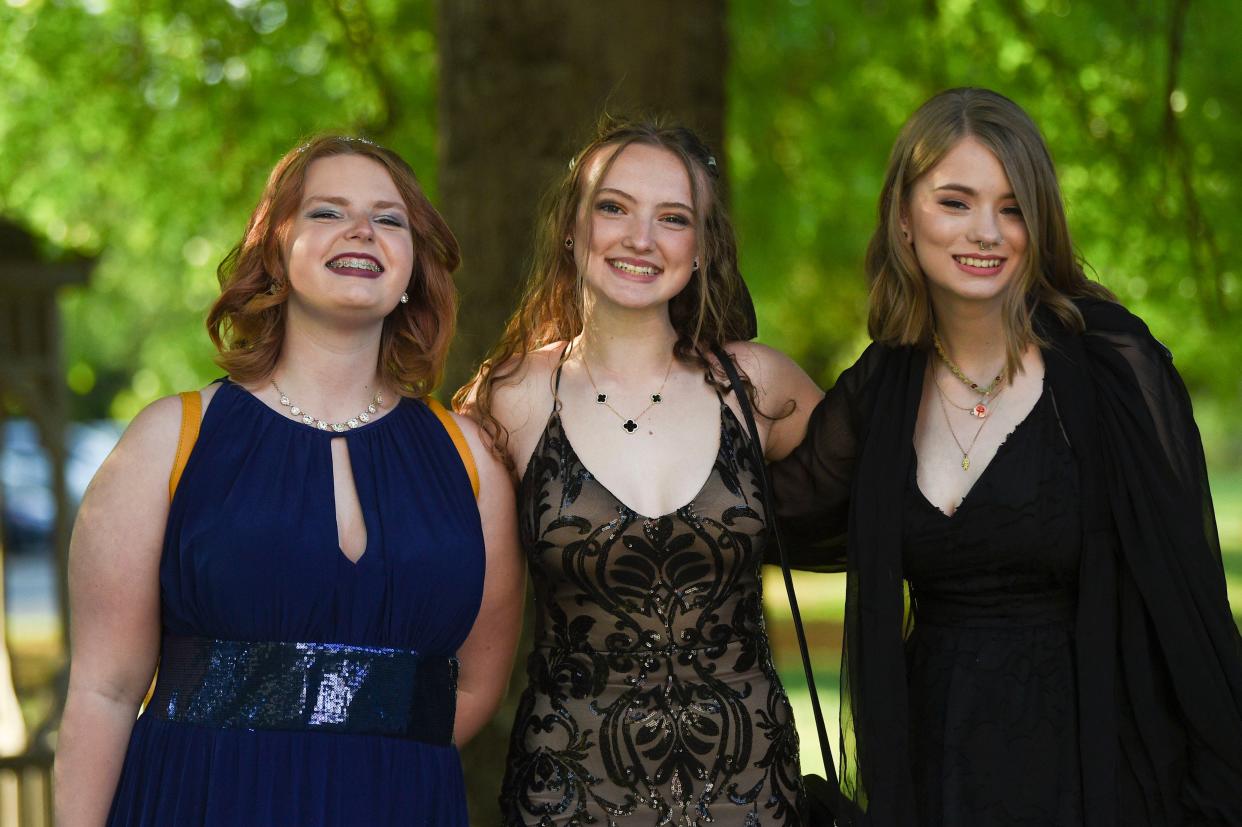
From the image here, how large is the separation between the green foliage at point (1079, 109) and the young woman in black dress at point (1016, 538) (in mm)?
2944

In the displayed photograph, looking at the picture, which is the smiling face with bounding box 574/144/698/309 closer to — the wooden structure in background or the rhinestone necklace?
the rhinestone necklace

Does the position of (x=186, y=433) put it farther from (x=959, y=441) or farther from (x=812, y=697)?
(x=959, y=441)

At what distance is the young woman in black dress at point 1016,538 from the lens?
331 centimetres

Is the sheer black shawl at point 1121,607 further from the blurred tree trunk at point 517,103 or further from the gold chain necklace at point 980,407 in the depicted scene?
the blurred tree trunk at point 517,103

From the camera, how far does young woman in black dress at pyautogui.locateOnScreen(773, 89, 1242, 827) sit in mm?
3307

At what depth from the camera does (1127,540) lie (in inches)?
130

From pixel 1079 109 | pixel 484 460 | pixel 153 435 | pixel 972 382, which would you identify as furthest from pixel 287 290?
pixel 1079 109

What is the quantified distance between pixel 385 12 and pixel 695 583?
547 centimetres

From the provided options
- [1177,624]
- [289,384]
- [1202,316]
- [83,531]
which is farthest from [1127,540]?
[1202,316]

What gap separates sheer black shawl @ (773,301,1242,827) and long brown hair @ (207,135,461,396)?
105cm

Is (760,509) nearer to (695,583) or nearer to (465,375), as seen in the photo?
(695,583)

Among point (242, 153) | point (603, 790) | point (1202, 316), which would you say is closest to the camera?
point (603, 790)

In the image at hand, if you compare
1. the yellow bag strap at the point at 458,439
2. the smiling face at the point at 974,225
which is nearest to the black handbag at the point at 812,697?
the smiling face at the point at 974,225

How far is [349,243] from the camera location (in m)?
3.25
